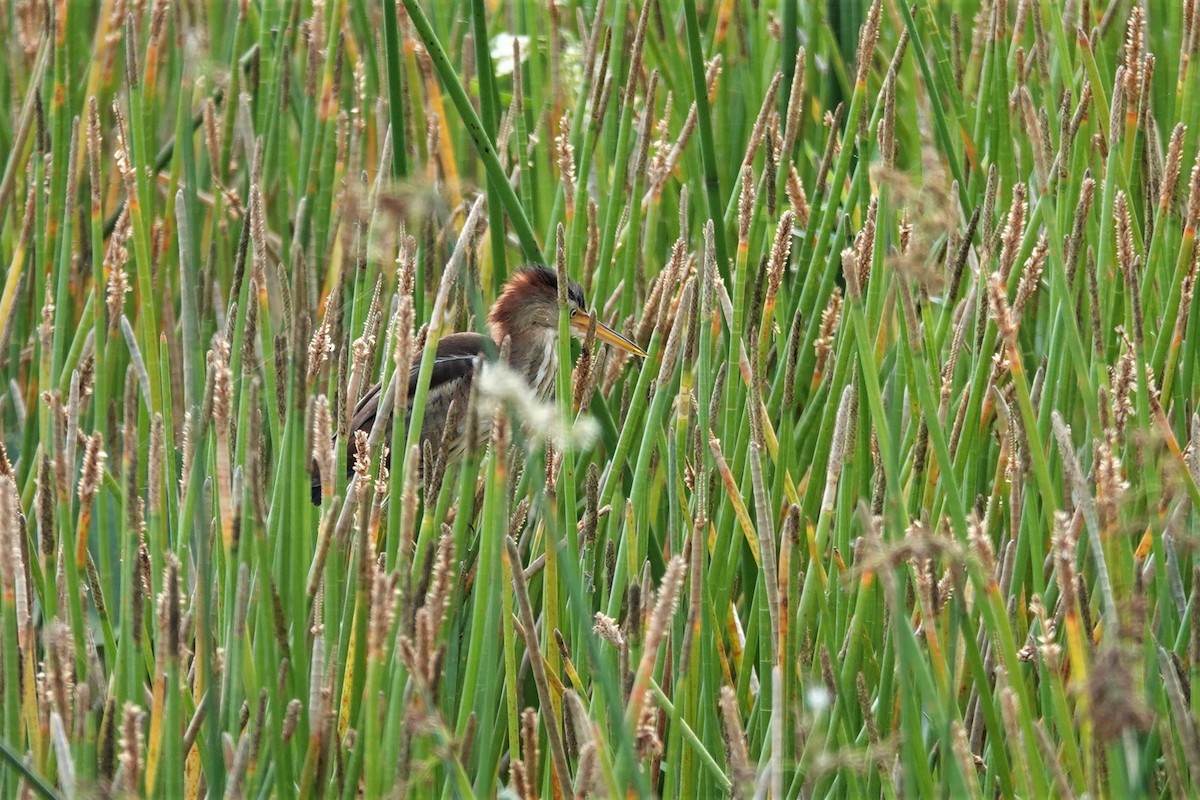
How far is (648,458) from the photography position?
5.53ft

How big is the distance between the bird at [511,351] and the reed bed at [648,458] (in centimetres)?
33

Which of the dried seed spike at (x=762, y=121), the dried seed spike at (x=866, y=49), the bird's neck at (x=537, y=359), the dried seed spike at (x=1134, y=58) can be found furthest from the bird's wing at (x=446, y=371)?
the dried seed spike at (x=1134, y=58)

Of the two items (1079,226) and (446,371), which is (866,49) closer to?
(1079,226)

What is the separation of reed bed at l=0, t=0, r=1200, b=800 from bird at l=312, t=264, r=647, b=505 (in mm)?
332

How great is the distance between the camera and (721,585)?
Result: 5.74ft

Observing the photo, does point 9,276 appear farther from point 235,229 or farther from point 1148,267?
point 1148,267

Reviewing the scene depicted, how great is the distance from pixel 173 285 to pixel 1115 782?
1968 mm

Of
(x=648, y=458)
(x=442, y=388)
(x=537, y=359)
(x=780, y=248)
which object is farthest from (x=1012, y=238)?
(x=537, y=359)

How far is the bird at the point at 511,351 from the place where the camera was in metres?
2.91

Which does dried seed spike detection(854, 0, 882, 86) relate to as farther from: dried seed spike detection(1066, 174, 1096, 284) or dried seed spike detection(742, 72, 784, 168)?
dried seed spike detection(1066, 174, 1096, 284)

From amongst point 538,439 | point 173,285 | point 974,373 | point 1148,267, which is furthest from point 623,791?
point 173,285

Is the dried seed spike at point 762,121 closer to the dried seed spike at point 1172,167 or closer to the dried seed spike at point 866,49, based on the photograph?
the dried seed spike at point 866,49

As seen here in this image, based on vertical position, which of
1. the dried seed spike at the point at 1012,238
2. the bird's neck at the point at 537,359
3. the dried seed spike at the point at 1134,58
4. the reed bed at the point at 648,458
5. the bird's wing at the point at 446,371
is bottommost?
the bird's neck at the point at 537,359

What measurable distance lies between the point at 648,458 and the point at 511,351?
1.27 meters
